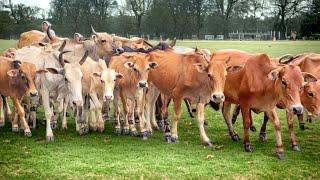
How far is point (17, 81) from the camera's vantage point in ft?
34.0

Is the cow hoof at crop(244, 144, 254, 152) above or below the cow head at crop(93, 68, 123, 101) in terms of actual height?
below

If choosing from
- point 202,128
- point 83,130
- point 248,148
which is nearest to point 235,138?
point 202,128

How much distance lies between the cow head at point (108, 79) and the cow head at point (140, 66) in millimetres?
329

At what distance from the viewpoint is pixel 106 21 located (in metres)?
50.1

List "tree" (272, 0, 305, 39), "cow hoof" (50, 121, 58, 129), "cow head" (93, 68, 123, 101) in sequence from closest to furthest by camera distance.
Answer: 1. "cow head" (93, 68, 123, 101)
2. "cow hoof" (50, 121, 58, 129)
3. "tree" (272, 0, 305, 39)

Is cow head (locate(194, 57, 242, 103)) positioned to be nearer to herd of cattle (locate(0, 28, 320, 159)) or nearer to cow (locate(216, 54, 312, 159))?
herd of cattle (locate(0, 28, 320, 159))

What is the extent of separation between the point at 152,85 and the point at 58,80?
2.08 metres

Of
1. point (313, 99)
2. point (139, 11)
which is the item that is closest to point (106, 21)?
point (139, 11)

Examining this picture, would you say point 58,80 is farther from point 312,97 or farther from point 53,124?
point 312,97

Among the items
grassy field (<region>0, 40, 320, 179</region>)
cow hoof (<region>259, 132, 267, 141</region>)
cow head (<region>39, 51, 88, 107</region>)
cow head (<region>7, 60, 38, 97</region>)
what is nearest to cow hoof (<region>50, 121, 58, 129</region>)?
grassy field (<region>0, 40, 320, 179</region>)

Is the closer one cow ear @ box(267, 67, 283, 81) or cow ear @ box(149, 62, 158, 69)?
cow ear @ box(267, 67, 283, 81)

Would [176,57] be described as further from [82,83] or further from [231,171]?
[231,171]

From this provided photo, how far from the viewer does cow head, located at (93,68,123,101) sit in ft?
32.1

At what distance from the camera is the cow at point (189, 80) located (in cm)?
915
